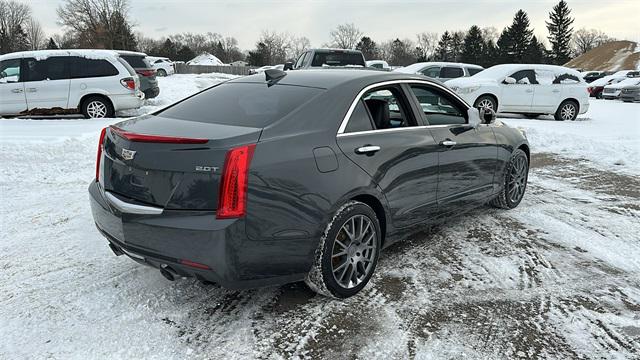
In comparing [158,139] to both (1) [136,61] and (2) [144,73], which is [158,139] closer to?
(2) [144,73]

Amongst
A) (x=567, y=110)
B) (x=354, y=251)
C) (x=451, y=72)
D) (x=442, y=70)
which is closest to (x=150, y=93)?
(x=442, y=70)

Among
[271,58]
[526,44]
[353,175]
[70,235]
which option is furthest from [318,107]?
[271,58]

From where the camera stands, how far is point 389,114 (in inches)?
158

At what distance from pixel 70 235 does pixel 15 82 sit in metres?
8.74

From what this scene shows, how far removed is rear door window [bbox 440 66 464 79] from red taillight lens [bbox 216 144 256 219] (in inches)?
585

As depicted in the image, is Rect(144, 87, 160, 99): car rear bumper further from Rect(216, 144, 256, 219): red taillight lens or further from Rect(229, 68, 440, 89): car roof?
Rect(216, 144, 256, 219): red taillight lens

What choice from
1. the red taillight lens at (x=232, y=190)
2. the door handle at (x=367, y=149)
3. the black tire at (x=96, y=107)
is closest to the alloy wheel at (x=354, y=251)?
the door handle at (x=367, y=149)

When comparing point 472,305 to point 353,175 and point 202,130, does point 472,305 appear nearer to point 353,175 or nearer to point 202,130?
point 353,175

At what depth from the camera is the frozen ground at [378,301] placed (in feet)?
9.71

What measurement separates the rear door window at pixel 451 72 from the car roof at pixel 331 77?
12.8m

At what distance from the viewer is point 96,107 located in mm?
12016

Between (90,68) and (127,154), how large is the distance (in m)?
10.1

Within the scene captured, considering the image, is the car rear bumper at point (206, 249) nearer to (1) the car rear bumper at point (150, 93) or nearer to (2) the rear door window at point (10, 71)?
(2) the rear door window at point (10, 71)

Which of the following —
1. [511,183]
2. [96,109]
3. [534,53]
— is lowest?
[511,183]
